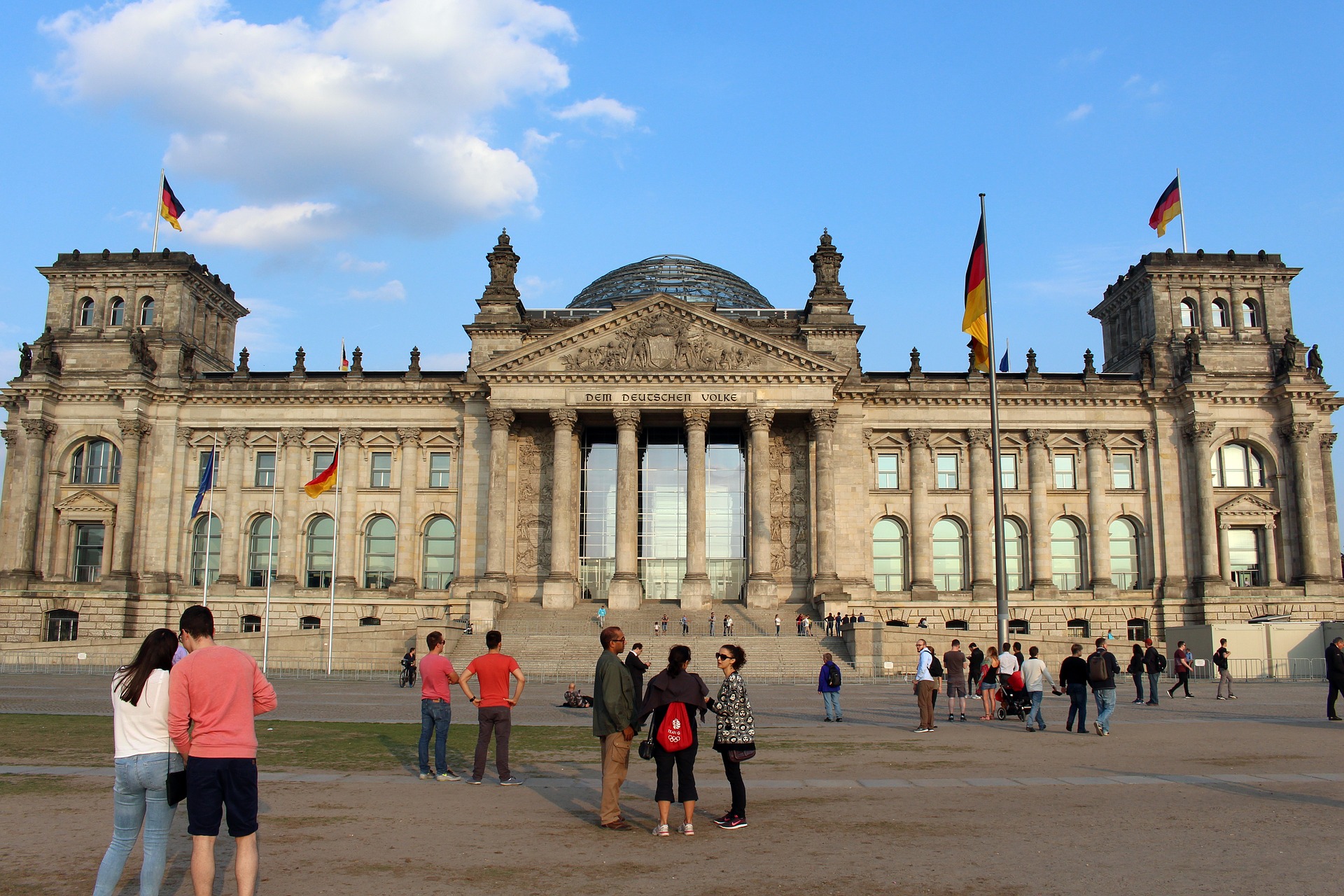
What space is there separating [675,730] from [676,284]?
62347mm

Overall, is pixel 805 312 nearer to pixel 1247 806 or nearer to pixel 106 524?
pixel 106 524

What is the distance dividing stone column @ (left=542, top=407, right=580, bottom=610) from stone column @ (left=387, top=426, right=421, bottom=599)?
8676mm

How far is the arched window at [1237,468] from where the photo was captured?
2485 inches

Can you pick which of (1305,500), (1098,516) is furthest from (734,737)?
(1305,500)

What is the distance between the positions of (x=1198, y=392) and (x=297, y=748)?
187 ft

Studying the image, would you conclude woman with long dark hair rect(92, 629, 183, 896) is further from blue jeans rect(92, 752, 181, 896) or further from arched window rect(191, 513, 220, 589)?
arched window rect(191, 513, 220, 589)

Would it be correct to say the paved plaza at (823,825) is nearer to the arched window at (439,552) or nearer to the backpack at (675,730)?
the backpack at (675,730)

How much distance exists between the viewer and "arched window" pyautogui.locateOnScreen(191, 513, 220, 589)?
63.2 metres

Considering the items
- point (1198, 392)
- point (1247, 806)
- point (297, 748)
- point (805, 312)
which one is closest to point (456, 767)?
point (297, 748)

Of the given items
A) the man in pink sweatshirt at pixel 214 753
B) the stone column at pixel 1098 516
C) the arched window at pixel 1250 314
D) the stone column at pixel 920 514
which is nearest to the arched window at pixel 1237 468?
the stone column at pixel 1098 516

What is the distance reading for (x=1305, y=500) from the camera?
6100cm

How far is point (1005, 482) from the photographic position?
64312 mm

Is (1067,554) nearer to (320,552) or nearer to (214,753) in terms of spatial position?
(320,552)

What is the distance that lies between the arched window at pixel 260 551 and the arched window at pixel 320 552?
1799 millimetres
